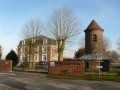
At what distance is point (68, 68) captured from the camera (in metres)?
32.5

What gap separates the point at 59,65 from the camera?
110 feet

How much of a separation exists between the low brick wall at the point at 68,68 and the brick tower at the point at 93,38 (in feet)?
48.5

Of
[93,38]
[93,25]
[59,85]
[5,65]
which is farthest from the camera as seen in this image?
[93,25]

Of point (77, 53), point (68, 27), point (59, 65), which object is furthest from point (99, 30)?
point (77, 53)

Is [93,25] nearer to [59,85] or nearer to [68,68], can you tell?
[68,68]

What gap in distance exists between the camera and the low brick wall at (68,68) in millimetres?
31534

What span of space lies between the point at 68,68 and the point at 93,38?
16824mm

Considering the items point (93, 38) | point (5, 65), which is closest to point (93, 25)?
point (93, 38)

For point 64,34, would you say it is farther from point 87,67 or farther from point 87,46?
point 87,67

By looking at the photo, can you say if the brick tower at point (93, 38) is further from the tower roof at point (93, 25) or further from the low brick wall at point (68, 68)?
the low brick wall at point (68, 68)

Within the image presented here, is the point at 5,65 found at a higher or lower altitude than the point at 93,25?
lower

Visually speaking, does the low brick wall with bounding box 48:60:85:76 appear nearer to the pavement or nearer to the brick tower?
the pavement

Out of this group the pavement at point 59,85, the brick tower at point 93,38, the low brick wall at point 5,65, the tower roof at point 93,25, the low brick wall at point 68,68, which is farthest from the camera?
the tower roof at point 93,25

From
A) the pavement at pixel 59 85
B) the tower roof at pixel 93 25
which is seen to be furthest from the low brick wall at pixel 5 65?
the pavement at pixel 59 85
